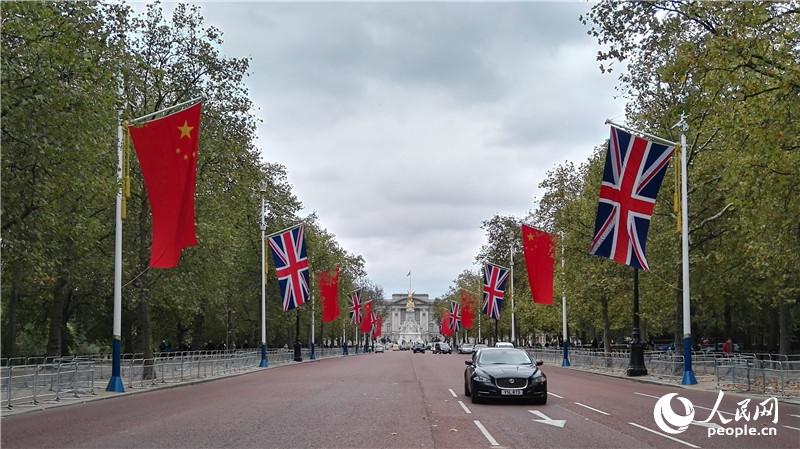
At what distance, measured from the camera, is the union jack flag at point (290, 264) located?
162ft

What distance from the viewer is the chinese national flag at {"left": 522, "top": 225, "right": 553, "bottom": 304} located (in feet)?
146

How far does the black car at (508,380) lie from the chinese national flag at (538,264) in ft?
72.3

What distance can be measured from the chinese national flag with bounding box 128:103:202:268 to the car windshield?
10.2m

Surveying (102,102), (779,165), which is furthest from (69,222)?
(779,165)

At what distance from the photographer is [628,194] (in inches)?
1185

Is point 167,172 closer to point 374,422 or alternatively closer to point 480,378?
point 480,378

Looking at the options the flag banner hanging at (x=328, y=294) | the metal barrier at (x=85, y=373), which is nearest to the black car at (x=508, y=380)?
the metal barrier at (x=85, y=373)

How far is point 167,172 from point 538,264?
945 inches

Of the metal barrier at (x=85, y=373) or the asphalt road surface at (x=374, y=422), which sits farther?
the metal barrier at (x=85, y=373)

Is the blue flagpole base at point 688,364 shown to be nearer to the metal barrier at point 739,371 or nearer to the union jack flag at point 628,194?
the metal barrier at point 739,371

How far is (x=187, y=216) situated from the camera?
26453mm

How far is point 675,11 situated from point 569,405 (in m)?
11.1

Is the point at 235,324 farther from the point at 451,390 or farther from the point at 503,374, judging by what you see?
the point at 503,374

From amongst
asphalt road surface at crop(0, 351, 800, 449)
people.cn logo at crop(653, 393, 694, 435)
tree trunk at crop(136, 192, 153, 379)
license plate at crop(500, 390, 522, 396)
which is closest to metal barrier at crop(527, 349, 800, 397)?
asphalt road surface at crop(0, 351, 800, 449)
